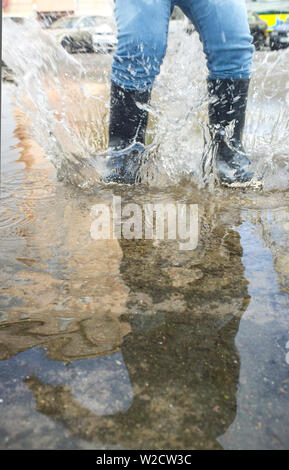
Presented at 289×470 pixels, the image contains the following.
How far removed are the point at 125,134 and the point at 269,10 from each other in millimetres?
10705

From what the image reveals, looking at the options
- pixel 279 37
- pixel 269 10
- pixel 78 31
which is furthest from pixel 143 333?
pixel 269 10

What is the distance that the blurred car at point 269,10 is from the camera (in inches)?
404

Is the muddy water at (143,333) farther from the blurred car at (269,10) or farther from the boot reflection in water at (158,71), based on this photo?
the blurred car at (269,10)

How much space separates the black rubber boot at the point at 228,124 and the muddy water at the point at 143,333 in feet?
0.98

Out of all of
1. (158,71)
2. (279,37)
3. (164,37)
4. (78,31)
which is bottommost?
(158,71)

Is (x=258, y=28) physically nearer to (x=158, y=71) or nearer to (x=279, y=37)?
(x=279, y=37)

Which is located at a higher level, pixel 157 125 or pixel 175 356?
pixel 157 125

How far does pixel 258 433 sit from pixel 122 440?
25 centimetres

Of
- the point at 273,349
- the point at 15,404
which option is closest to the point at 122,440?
the point at 15,404

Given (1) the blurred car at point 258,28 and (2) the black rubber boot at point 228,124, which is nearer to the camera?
(2) the black rubber boot at point 228,124
